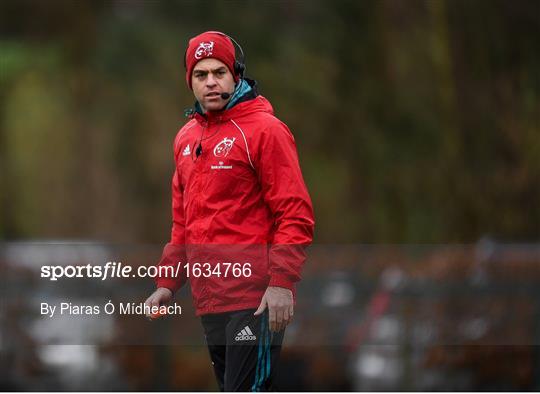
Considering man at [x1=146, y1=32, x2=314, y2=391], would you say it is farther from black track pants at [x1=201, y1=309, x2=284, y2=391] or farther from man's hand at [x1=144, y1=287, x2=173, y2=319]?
man's hand at [x1=144, y1=287, x2=173, y2=319]

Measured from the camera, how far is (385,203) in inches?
555

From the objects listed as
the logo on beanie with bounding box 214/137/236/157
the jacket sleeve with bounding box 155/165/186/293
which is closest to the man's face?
the logo on beanie with bounding box 214/137/236/157

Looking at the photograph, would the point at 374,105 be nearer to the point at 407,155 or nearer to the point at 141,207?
the point at 407,155

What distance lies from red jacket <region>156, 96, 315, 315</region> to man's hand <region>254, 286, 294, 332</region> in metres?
0.03

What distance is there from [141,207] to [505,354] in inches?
381

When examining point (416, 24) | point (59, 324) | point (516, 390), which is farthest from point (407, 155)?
point (59, 324)

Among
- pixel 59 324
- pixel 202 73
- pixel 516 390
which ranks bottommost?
Answer: pixel 516 390

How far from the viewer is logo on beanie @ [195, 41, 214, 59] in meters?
4.61

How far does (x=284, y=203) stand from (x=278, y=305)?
0.40 metres
